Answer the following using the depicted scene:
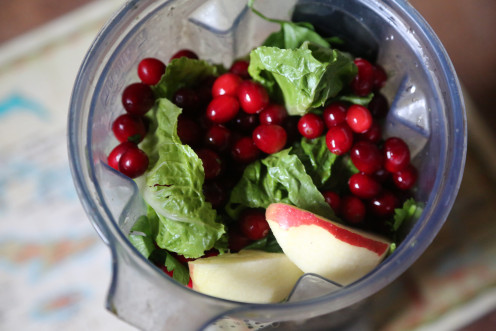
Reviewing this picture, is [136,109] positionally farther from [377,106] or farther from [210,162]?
[377,106]

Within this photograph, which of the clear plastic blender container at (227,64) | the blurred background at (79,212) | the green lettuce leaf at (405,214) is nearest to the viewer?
the clear plastic blender container at (227,64)

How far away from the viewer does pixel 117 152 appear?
17.8 inches

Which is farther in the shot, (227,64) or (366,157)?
(227,64)

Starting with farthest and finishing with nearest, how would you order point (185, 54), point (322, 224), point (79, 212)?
point (79, 212), point (185, 54), point (322, 224)

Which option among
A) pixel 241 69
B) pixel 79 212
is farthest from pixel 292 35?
pixel 79 212

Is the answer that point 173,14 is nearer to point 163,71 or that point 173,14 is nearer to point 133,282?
point 163,71

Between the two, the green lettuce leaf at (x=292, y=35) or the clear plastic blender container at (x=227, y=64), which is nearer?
the clear plastic blender container at (x=227, y=64)

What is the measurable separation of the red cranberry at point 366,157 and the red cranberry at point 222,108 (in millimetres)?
122

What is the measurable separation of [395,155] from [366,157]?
32 mm

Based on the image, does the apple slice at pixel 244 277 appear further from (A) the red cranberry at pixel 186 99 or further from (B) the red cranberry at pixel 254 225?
(A) the red cranberry at pixel 186 99

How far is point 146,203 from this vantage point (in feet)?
1.44

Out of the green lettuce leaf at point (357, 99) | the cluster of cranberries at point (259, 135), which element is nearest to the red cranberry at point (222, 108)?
the cluster of cranberries at point (259, 135)

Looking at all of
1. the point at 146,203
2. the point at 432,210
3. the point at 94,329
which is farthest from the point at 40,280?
the point at 432,210

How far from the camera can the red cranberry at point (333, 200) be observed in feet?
1.51
